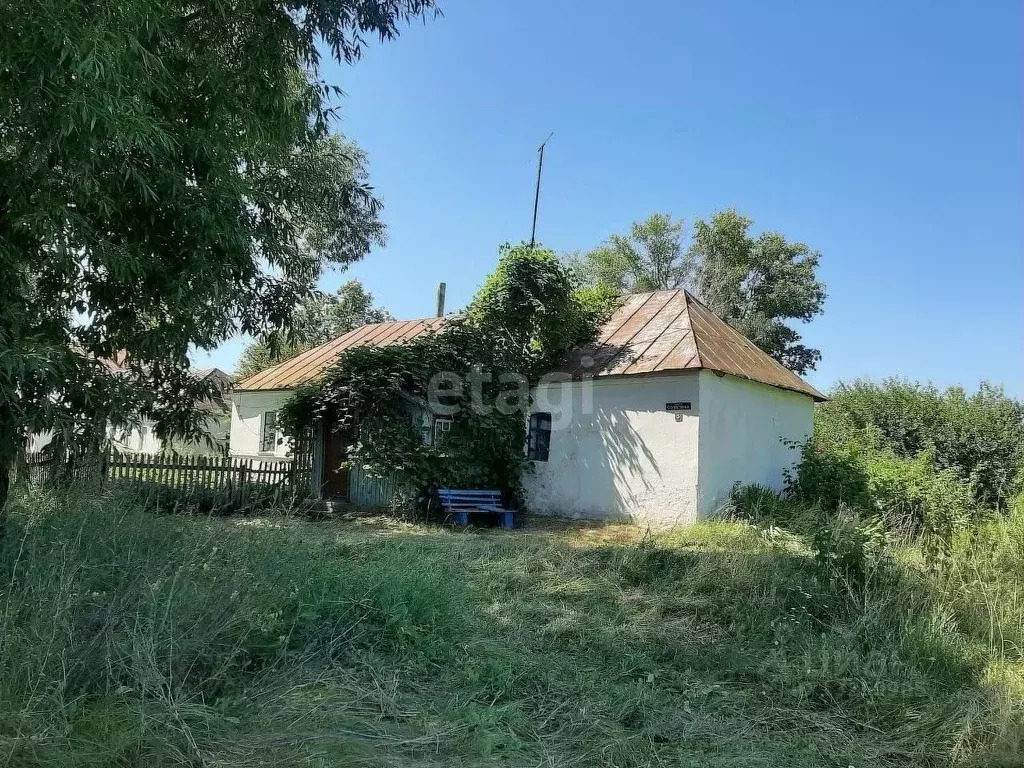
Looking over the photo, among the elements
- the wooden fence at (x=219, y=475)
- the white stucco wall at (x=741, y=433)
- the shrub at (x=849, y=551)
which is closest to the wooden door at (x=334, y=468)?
the wooden fence at (x=219, y=475)

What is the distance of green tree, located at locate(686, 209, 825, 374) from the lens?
30359 mm

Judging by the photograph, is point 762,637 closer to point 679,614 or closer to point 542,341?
point 679,614

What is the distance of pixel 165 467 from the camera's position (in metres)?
12.2

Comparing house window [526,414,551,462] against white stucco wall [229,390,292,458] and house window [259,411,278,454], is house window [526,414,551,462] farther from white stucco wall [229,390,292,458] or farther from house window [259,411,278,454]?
house window [259,411,278,454]

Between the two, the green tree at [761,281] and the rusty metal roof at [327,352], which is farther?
the green tree at [761,281]

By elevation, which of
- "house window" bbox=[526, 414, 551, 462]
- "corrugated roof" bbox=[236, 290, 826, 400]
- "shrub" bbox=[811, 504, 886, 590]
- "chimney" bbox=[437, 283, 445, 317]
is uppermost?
"chimney" bbox=[437, 283, 445, 317]

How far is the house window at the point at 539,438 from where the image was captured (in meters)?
13.6

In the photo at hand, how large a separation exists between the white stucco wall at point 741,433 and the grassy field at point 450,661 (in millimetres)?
5205

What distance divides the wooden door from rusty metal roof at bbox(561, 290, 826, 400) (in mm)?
5390

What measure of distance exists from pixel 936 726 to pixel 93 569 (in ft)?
16.9

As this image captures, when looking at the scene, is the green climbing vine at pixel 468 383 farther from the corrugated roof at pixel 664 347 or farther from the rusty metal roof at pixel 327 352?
the rusty metal roof at pixel 327 352

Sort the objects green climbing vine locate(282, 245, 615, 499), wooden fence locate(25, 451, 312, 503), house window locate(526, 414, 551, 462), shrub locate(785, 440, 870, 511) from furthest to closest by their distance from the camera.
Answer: house window locate(526, 414, 551, 462) → green climbing vine locate(282, 245, 615, 499) → shrub locate(785, 440, 870, 511) → wooden fence locate(25, 451, 312, 503)

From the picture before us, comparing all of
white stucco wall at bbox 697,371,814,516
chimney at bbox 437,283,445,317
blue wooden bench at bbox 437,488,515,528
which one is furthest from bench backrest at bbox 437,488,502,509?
chimney at bbox 437,283,445,317

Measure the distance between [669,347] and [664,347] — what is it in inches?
4.7
